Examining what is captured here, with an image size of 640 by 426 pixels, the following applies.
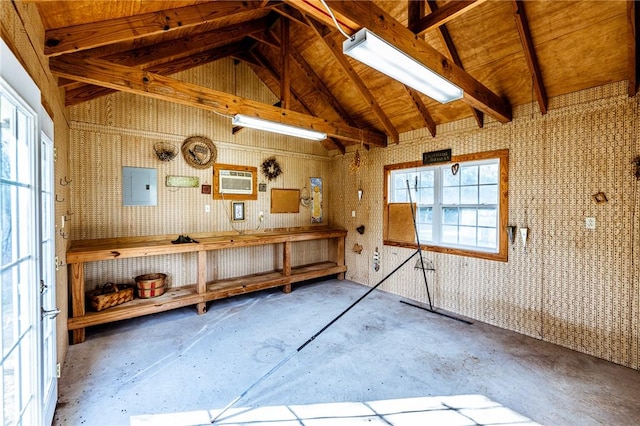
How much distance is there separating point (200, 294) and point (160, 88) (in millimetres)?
2750

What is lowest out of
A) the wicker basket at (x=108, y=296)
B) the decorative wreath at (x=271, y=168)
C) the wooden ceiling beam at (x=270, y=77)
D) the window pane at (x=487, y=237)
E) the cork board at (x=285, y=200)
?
the wicker basket at (x=108, y=296)

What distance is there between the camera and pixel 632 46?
8.32ft

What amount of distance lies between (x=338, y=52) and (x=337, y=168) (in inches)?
109

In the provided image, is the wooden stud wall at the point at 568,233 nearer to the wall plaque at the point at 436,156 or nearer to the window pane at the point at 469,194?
the wall plaque at the point at 436,156

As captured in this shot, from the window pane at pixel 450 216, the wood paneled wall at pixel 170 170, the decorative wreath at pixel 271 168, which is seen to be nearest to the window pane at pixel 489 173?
the window pane at pixel 450 216

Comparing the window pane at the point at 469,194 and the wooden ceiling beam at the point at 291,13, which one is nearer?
the wooden ceiling beam at the point at 291,13

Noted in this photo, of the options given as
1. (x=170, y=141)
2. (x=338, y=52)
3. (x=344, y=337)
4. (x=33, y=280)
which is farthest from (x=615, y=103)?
(x=170, y=141)

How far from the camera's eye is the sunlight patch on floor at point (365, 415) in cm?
213

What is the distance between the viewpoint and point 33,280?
1.66 metres

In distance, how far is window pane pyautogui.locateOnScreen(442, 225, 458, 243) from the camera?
14.5 feet

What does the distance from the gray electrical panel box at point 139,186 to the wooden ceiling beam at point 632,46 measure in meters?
5.59

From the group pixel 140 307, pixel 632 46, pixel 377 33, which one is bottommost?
pixel 140 307

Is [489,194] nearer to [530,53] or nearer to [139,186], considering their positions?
[530,53]

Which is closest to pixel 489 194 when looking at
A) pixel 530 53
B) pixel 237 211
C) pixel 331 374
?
pixel 530 53
